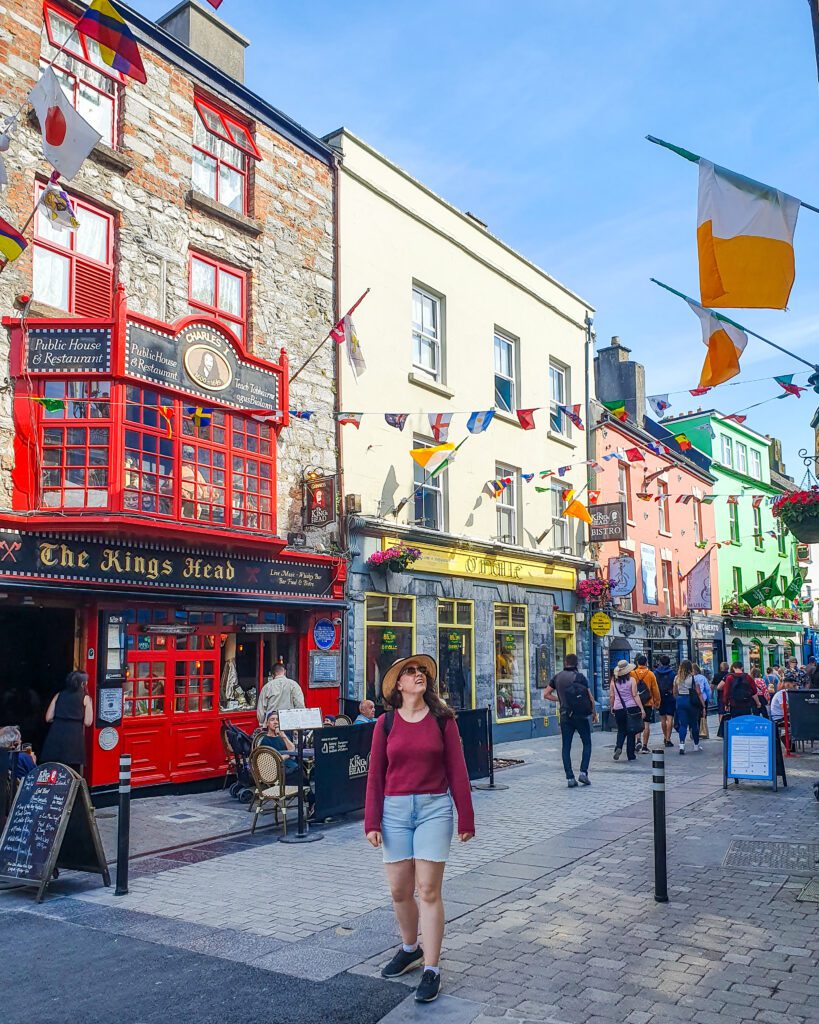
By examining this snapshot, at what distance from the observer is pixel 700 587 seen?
97.0 ft

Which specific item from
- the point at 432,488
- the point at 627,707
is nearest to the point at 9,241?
the point at 432,488

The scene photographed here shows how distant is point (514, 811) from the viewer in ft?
35.8

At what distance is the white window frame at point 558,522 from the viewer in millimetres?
22844

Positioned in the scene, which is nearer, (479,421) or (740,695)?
(740,695)

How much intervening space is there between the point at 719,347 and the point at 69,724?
8.17m

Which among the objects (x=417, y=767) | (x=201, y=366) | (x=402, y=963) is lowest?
(x=402, y=963)

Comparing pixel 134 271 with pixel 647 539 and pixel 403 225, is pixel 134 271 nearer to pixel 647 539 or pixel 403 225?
pixel 403 225

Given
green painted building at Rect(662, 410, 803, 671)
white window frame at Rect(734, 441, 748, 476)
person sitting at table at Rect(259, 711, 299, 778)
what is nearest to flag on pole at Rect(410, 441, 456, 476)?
person sitting at table at Rect(259, 711, 299, 778)

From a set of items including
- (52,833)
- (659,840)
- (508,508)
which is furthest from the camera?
(508,508)

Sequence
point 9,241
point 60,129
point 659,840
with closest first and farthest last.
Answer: point 659,840 < point 60,129 < point 9,241

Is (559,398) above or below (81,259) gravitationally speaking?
above

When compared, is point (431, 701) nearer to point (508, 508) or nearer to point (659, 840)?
point (659, 840)

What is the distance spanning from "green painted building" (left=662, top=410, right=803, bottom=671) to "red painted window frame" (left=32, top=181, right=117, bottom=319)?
26.6 meters

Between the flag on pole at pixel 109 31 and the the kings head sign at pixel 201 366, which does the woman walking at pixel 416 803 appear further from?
the the kings head sign at pixel 201 366
